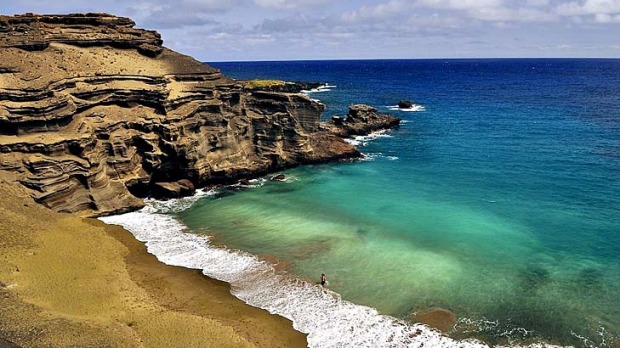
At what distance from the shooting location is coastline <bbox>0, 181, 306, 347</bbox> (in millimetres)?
27078

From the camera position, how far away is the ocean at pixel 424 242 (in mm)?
31453

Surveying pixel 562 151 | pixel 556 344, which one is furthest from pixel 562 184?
pixel 556 344

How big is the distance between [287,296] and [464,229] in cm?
1975

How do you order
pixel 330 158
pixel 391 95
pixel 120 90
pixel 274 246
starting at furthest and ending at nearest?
pixel 391 95 < pixel 330 158 < pixel 120 90 < pixel 274 246

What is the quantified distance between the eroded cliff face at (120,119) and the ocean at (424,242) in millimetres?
3529

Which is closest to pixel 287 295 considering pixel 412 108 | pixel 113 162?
pixel 113 162

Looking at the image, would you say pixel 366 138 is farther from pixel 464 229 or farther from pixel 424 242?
pixel 424 242

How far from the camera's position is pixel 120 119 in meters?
51.8

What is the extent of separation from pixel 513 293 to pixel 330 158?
39233 mm

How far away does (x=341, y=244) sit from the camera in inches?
1671

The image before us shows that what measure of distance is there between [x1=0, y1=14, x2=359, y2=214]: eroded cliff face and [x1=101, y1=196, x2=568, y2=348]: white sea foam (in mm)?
6218

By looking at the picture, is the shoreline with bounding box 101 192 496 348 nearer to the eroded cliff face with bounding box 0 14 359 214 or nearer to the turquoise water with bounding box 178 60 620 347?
the turquoise water with bounding box 178 60 620 347

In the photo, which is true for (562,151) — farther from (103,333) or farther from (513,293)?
(103,333)

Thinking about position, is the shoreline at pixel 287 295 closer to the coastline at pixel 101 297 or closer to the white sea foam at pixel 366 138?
the coastline at pixel 101 297
